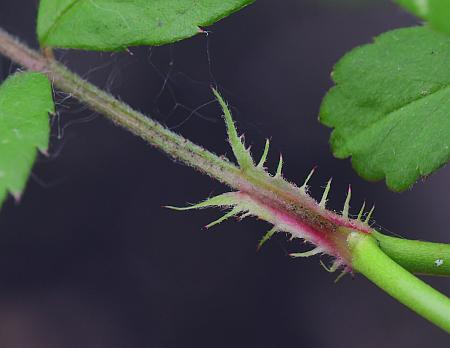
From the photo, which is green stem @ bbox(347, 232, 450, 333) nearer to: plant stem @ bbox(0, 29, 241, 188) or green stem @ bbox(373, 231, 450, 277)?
green stem @ bbox(373, 231, 450, 277)

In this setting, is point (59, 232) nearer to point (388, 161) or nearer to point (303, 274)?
point (303, 274)

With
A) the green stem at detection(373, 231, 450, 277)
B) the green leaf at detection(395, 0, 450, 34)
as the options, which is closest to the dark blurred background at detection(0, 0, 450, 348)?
the green stem at detection(373, 231, 450, 277)

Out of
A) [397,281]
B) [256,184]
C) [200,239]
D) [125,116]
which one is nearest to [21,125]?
[125,116]

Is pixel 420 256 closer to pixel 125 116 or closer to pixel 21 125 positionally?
pixel 125 116

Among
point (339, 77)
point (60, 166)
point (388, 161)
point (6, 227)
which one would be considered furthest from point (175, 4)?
point (6, 227)

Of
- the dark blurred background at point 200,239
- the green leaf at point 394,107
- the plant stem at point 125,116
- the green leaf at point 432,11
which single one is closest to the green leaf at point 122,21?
the plant stem at point 125,116
